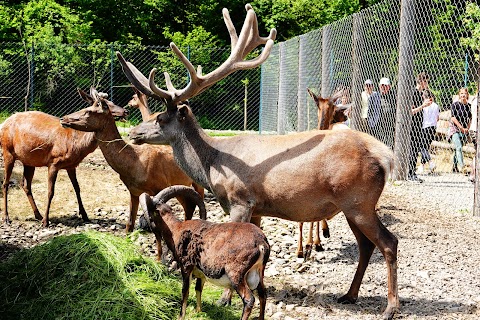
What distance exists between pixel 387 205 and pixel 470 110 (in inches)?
186

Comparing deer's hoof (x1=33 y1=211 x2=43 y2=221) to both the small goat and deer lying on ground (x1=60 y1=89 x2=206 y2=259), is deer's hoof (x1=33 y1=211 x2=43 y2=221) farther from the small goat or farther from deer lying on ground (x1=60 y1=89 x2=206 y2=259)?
the small goat

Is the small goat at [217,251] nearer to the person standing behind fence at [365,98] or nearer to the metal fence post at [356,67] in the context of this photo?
the person standing behind fence at [365,98]

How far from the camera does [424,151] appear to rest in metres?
12.3

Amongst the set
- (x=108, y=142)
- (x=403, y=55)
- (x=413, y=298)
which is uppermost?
(x=403, y=55)

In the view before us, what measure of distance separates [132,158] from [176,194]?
95.9 inches

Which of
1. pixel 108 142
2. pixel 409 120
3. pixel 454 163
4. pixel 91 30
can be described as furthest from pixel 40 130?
pixel 91 30

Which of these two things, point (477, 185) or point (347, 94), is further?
point (347, 94)

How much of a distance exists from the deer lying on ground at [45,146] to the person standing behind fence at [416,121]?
4.85 meters

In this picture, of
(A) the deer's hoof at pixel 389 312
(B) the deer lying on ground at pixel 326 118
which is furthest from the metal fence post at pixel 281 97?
(A) the deer's hoof at pixel 389 312

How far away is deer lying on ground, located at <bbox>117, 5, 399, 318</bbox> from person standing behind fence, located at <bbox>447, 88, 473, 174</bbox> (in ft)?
23.5

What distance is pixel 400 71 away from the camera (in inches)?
451

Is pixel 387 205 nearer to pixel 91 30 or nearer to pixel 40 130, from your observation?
pixel 40 130

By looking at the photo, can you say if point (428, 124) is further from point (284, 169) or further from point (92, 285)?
point (92, 285)

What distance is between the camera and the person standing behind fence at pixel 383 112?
1180 centimetres
